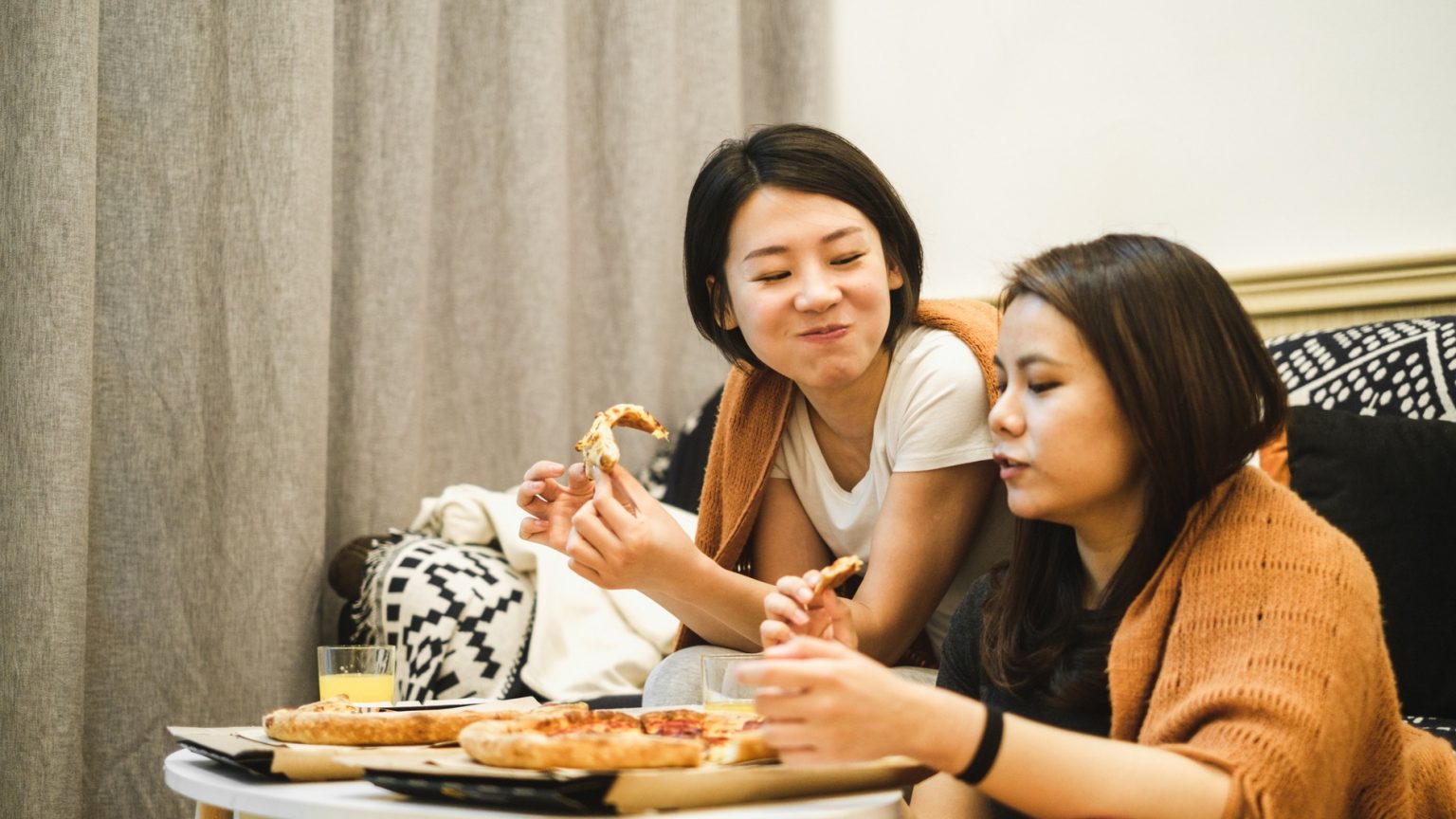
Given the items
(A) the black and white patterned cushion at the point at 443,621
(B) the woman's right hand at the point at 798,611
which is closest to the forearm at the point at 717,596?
(B) the woman's right hand at the point at 798,611

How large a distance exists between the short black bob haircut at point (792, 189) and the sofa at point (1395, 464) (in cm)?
64

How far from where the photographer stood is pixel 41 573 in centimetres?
182

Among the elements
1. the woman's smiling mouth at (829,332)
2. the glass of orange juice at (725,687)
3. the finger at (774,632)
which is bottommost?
the glass of orange juice at (725,687)

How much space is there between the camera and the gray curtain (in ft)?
6.09

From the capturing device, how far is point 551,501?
4.50 ft

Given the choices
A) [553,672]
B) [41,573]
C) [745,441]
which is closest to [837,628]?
[745,441]

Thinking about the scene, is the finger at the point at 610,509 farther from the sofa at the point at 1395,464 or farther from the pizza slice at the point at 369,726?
the sofa at the point at 1395,464

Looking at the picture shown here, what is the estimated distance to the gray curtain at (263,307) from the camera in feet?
6.09

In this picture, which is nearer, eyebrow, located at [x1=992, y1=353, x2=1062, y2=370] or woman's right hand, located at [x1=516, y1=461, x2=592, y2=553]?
eyebrow, located at [x1=992, y1=353, x2=1062, y2=370]

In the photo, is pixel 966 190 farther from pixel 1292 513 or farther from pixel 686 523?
pixel 1292 513

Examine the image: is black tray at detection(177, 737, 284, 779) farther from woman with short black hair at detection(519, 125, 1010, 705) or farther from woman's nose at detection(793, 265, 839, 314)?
woman's nose at detection(793, 265, 839, 314)

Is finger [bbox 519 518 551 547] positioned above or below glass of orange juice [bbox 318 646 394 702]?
above

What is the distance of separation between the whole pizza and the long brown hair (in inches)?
12.0

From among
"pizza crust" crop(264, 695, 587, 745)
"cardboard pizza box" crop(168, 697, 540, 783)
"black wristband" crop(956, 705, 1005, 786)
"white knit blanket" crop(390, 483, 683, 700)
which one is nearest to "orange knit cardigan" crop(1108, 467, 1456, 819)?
"black wristband" crop(956, 705, 1005, 786)
